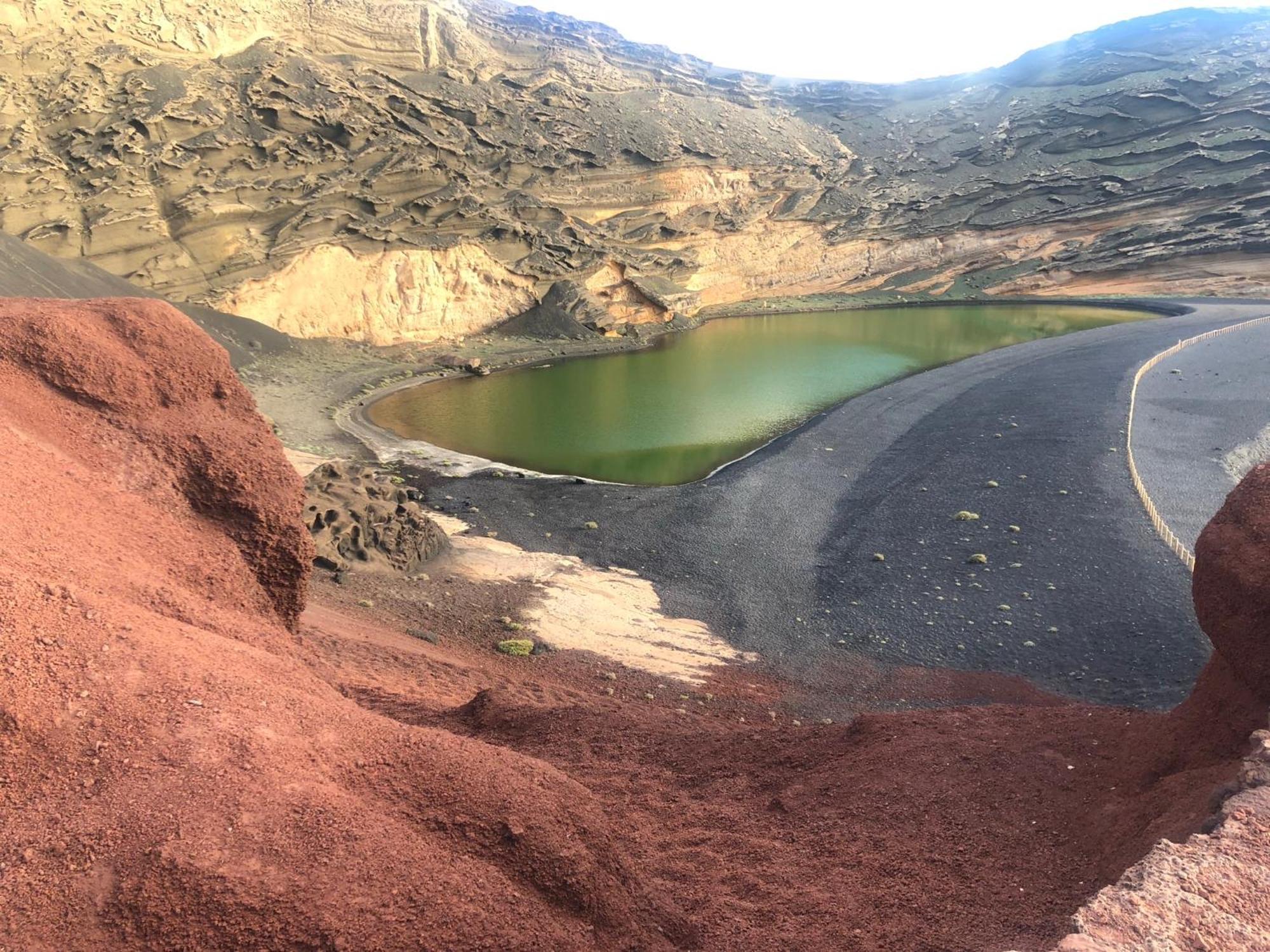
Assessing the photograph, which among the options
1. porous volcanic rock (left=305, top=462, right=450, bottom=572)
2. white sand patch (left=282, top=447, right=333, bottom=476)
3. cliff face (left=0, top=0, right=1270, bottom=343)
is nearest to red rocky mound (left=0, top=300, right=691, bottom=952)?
porous volcanic rock (left=305, top=462, right=450, bottom=572)

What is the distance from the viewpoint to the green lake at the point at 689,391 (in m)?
24.8

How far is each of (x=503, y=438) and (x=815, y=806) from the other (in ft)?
69.7

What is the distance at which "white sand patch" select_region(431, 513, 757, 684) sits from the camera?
11.8m

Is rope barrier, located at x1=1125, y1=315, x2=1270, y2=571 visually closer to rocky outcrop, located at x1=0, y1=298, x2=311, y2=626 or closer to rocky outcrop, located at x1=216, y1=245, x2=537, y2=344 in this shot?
rocky outcrop, located at x1=0, y1=298, x2=311, y2=626

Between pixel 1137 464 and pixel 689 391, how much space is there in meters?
17.7

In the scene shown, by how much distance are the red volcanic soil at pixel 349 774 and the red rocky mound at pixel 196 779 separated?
1cm

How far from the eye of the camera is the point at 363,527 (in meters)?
13.9

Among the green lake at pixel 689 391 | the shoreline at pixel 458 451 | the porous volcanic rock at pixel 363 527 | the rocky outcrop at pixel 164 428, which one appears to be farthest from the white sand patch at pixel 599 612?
the green lake at pixel 689 391

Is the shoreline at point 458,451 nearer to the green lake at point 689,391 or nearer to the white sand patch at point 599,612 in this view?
the green lake at point 689,391

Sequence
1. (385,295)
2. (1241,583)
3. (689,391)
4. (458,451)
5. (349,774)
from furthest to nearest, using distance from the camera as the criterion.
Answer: (385,295)
(689,391)
(458,451)
(1241,583)
(349,774)

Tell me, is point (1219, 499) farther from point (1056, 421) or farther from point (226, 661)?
point (226, 661)

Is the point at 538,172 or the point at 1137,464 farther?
the point at 538,172

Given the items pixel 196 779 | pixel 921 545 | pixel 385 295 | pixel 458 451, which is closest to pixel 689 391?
pixel 458 451

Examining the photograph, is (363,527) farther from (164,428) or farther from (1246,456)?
(1246,456)
